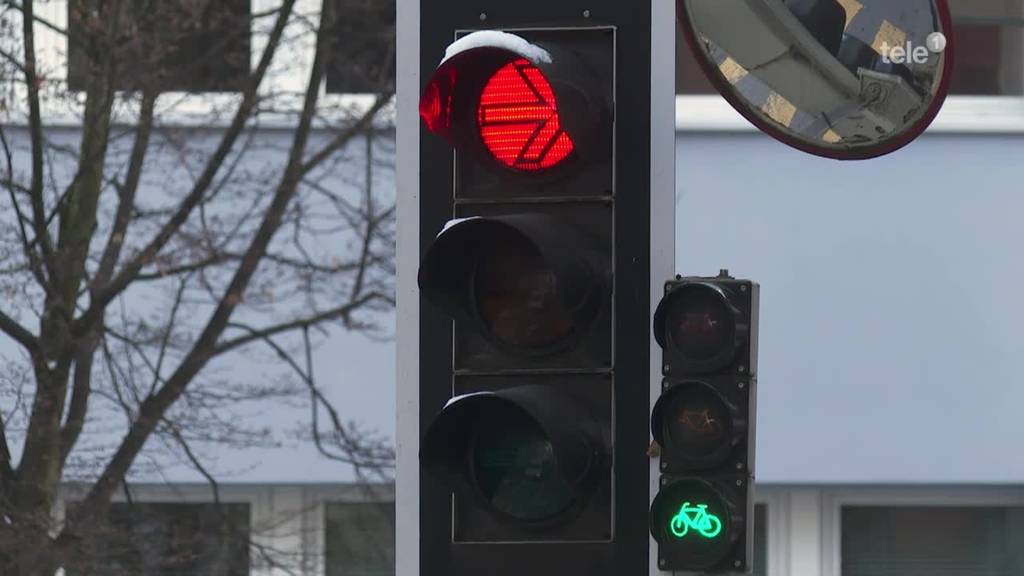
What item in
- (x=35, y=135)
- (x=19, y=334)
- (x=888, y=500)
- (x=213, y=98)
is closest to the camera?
(x=19, y=334)

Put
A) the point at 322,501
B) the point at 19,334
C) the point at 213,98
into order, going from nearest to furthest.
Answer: the point at 19,334 < the point at 213,98 < the point at 322,501

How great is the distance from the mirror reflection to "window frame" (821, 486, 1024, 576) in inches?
268

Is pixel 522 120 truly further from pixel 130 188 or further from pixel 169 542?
pixel 169 542

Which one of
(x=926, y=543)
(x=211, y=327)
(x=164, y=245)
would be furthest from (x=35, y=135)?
(x=926, y=543)

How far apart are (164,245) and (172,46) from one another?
3.46 ft

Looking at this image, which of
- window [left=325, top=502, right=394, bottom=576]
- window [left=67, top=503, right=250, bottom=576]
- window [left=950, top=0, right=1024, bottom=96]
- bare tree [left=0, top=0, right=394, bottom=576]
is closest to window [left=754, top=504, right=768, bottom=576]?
window [left=325, top=502, right=394, bottom=576]

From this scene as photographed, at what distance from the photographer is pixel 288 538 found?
460 inches

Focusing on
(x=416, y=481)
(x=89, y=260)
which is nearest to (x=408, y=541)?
(x=416, y=481)

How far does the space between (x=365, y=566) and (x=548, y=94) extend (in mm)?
7404

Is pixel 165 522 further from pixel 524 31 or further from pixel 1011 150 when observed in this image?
pixel 524 31

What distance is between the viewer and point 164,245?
36.0ft

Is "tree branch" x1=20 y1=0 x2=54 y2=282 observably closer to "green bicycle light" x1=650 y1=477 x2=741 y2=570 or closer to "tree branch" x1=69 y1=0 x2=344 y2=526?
"tree branch" x1=69 y1=0 x2=344 y2=526

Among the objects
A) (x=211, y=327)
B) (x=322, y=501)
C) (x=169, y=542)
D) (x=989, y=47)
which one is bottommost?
(x=169, y=542)

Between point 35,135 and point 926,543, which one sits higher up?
point 35,135
